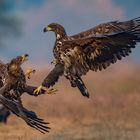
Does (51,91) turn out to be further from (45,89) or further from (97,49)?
(97,49)

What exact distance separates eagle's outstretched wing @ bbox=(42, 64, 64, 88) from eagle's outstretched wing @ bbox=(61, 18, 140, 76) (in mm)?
218

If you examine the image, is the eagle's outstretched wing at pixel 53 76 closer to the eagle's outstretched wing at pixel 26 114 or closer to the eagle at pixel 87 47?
the eagle at pixel 87 47

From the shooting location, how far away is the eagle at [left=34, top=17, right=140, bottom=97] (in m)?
38.5

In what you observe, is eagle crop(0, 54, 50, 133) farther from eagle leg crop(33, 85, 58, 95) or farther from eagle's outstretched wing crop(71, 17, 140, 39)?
eagle's outstretched wing crop(71, 17, 140, 39)

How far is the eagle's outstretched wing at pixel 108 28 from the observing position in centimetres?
3888

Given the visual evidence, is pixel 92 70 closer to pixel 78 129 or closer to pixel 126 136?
pixel 126 136

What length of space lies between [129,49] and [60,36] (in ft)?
6.56

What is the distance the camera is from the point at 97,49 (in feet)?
128

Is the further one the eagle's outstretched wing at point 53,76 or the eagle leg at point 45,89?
→ the eagle's outstretched wing at point 53,76

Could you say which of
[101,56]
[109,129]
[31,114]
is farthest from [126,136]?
[31,114]

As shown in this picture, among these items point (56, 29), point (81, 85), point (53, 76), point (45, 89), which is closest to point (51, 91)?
point (45, 89)

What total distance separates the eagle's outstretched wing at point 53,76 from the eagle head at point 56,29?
103cm

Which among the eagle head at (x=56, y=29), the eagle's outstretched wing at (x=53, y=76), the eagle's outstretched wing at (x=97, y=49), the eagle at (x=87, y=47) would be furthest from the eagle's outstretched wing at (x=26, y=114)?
the eagle head at (x=56, y=29)

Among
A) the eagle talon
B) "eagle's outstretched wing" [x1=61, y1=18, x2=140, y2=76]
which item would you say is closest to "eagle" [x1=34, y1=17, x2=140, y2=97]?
"eagle's outstretched wing" [x1=61, y1=18, x2=140, y2=76]
